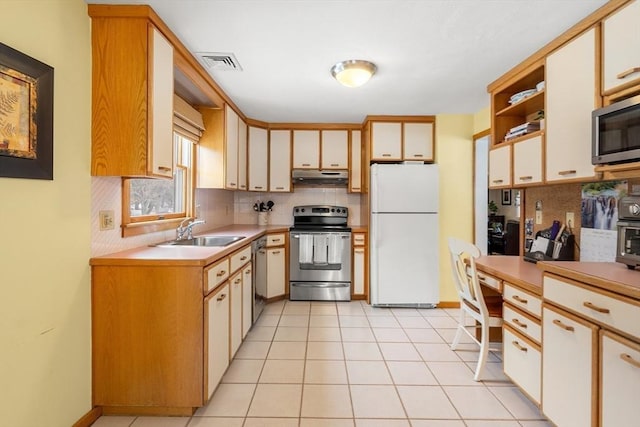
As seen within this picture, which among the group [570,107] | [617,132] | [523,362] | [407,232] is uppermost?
[570,107]

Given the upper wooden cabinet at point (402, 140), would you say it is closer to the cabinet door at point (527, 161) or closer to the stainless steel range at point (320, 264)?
the stainless steel range at point (320, 264)

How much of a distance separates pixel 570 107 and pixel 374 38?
1.24 meters

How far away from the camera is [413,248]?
11.8 ft

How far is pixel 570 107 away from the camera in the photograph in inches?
71.1

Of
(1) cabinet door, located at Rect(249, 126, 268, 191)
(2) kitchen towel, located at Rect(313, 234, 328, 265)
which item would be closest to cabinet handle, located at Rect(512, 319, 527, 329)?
(2) kitchen towel, located at Rect(313, 234, 328, 265)

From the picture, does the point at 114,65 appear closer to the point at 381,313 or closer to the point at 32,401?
the point at 32,401

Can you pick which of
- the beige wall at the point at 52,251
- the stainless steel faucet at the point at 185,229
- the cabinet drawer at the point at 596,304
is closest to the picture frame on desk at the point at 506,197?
the cabinet drawer at the point at 596,304

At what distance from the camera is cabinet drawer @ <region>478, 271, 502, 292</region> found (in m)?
2.07

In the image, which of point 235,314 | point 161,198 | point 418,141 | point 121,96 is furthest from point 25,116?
point 418,141

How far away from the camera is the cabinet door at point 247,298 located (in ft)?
8.54

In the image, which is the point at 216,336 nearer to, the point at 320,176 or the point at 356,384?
the point at 356,384

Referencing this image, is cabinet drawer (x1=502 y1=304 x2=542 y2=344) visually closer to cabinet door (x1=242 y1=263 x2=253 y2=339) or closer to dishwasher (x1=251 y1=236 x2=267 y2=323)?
cabinet door (x1=242 y1=263 x2=253 y2=339)

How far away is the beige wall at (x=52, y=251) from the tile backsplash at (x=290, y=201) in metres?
2.72

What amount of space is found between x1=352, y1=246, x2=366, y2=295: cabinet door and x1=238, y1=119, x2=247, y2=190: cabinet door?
1.61 meters
